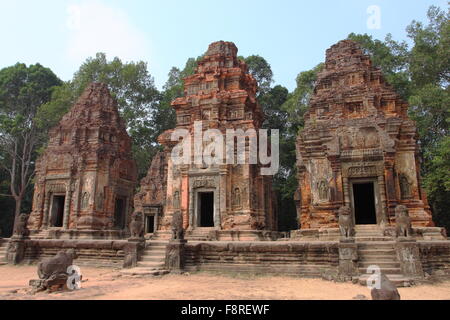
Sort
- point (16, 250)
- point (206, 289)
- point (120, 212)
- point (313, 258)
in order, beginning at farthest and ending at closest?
point (120, 212), point (16, 250), point (313, 258), point (206, 289)

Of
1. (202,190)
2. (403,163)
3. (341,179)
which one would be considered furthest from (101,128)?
(403,163)

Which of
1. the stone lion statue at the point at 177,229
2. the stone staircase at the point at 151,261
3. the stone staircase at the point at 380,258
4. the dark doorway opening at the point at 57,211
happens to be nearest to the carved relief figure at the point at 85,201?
the dark doorway opening at the point at 57,211

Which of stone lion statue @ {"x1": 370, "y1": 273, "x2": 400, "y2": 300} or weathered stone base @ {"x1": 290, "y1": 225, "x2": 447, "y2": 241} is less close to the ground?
weathered stone base @ {"x1": 290, "y1": 225, "x2": 447, "y2": 241}

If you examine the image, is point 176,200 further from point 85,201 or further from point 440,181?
point 440,181

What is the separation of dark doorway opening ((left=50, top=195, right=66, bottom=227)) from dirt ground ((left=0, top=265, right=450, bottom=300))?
335 inches

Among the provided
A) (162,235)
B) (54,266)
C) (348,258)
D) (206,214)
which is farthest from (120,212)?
(348,258)

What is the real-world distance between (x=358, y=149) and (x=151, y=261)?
26.9ft

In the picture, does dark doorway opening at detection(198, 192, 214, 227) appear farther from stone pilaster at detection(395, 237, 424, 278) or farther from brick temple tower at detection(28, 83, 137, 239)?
stone pilaster at detection(395, 237, 424, 278)

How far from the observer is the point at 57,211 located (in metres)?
18.6

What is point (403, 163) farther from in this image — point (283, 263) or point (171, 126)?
point (171, 126)

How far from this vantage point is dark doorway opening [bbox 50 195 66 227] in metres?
18.2

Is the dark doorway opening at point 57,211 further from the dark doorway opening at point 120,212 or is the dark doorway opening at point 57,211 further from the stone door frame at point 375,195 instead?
the stone door frame at point 375,195

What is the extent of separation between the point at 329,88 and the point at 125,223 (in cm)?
1332

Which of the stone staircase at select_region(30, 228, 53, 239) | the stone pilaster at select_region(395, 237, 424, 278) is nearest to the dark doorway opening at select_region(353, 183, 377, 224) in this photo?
the stone pilaster at select_region(395, 237, 424, 278)
